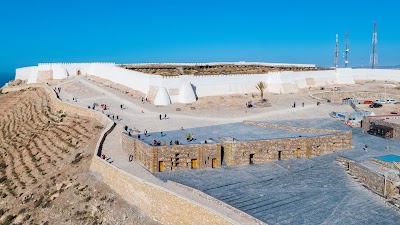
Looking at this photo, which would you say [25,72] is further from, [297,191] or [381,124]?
[297,191]

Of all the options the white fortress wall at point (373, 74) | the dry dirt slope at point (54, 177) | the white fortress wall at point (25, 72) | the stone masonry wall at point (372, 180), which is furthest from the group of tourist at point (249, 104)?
the white fortress wall at point (25, 72)

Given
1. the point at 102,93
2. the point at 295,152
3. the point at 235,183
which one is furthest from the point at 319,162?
the point at 102,93

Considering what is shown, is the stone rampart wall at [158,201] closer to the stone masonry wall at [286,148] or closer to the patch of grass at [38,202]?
the patch of grass at [38,202]

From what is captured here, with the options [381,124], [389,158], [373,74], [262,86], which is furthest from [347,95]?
[389,158]

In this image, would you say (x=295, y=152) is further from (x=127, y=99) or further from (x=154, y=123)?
(x=127, y=99)

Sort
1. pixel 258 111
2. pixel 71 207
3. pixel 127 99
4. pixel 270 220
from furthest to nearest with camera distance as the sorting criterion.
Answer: pixel 127 99 < pixel 258 111 < pixel 71 207 < pixel 270 220
